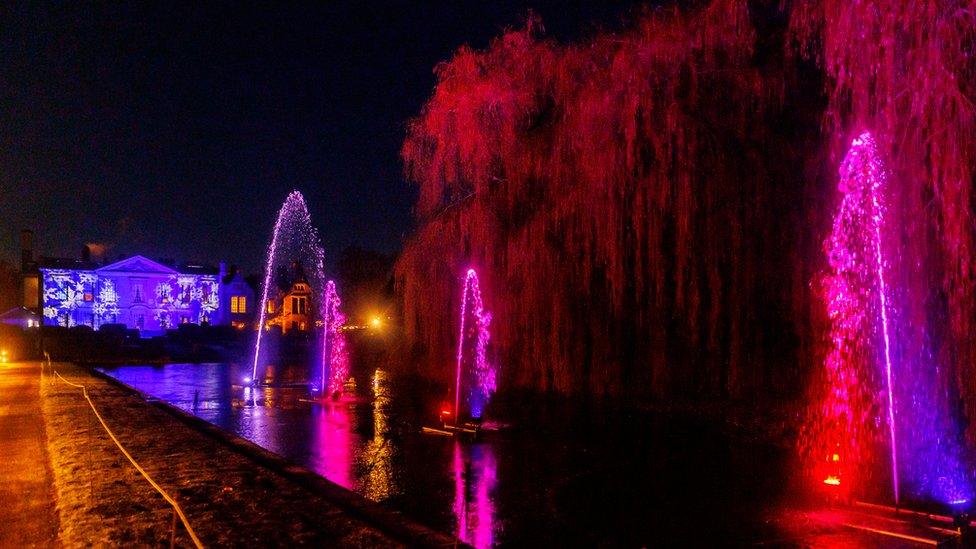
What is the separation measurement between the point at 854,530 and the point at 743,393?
674 cm

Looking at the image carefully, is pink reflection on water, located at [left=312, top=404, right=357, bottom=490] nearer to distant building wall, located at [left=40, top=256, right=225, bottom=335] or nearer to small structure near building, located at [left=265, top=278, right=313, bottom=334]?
distant building wall, located at [left=40, top=256, right=225, bottom=335]

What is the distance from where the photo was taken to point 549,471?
37.8 feet

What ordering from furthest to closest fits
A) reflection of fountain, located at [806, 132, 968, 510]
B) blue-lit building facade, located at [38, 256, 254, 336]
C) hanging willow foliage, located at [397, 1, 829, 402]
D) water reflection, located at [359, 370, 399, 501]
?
blue-lit building facade, located at [38, 256, 254, 336], hanging willow foliage, located at [397, 1, 829, 402], water reflection, located at [359, 370, 399, 501], reflection of fountain, located at [806, 132, 968, 510]

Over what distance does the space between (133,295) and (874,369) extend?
72.5m

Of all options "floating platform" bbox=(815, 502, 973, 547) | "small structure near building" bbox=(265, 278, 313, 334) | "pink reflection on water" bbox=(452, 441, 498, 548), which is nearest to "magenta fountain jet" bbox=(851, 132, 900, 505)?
"floating platform" bbox=(815, 502, 973, 547)

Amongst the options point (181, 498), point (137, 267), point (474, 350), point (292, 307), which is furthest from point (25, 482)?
point (292, 307)

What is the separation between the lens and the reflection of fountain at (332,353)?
994 inches

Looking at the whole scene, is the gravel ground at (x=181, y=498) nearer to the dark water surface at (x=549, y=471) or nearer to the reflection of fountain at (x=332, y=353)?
the dark water surface at (x=549, y=471)

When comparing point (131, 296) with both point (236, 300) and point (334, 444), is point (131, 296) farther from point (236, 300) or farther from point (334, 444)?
point (334, 444)

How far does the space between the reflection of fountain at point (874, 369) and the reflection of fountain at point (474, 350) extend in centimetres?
842

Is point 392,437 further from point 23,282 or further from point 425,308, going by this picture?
point 23,282

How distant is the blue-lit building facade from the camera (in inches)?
2628

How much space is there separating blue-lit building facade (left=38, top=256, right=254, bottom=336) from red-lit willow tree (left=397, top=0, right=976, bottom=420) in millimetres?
57380

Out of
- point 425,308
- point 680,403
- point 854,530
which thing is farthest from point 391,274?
point 854,530
